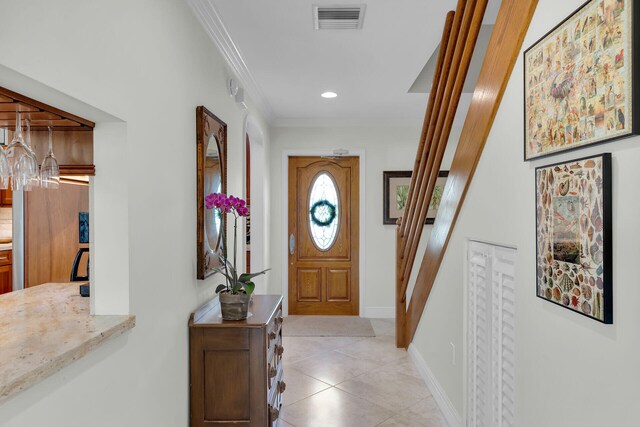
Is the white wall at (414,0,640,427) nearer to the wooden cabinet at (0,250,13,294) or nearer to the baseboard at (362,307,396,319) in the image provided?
the baseboard at (362,307,396,319)

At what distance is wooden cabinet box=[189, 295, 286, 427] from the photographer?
2205 mm

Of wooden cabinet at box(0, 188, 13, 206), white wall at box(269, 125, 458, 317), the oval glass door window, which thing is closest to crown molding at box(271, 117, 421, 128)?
white wall at box(269, 125, 458, 317)

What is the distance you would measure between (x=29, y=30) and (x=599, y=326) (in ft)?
5.43

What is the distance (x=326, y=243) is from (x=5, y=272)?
3429mm

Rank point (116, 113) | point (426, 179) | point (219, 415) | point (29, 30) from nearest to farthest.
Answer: point (29, 30) < point (116, 113) < point (219, 415) < point (426, 179)

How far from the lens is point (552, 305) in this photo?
138 cm

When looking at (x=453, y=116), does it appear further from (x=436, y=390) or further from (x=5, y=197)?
(x=5, y=197)

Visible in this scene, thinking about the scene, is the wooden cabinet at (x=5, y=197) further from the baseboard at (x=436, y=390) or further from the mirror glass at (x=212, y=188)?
the baseboard at (x=436, y=390)

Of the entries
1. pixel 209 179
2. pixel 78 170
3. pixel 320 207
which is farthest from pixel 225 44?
pixel 320 207

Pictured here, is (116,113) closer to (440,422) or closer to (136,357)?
(136,357)

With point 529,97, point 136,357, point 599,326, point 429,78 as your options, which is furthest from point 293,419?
Result: point 429,78

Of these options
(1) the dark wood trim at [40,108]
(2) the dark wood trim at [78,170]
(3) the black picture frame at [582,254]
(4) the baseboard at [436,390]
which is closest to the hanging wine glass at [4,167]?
(1) the dark wood trim at [40,108]

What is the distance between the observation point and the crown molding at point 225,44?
2375 mm

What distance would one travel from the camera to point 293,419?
2.80m
